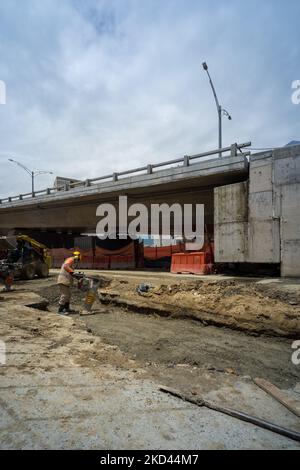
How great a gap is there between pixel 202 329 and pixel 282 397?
13.4ft

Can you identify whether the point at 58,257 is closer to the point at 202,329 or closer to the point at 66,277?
the point at 66,277

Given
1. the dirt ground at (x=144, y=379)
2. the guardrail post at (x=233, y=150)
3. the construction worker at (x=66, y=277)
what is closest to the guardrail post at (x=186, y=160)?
the guardrail post at (x=233, y=150)

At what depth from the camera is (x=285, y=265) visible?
13148 mm

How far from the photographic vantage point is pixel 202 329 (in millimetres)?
8016

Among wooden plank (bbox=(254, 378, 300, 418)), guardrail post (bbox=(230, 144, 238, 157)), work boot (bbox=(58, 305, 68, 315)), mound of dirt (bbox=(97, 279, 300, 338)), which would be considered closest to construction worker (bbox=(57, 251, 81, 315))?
work boot (bbox=(58, 305, 68, 315))

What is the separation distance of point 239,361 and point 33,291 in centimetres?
1034

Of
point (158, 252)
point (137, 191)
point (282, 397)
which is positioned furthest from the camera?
point (158, 252)

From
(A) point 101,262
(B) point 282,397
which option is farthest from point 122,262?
(B) point 282,397

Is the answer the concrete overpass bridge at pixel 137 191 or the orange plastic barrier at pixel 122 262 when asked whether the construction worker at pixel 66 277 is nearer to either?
the concrete overpass bridge at pixel 137 191

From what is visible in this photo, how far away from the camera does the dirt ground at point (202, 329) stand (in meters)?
5.31

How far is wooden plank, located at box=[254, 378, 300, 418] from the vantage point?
12.0 feet

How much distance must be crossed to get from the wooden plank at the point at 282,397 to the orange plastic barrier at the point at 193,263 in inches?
495
